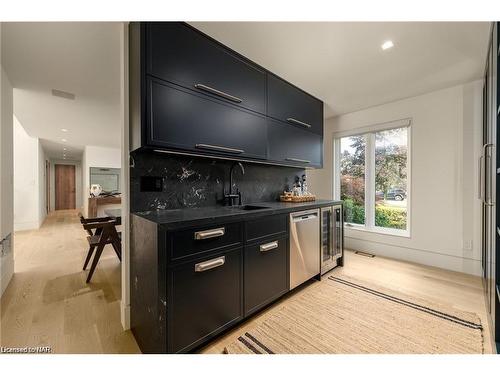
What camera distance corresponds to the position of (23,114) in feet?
12.2

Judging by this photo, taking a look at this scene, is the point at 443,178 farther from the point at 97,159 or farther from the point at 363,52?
the point at 97,159

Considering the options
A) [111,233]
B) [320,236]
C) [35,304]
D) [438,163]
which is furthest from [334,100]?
[35,304]

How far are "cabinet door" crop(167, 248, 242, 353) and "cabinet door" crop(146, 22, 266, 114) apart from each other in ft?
4.26

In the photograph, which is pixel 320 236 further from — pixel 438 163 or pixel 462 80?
pixel 462 80

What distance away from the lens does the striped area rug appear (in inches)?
55.9

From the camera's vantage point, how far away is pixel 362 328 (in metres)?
1.62

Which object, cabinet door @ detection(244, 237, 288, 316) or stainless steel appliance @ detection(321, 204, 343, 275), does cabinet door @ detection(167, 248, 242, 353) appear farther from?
stainless steel appliance @ detection(321, 204, 343, 275)

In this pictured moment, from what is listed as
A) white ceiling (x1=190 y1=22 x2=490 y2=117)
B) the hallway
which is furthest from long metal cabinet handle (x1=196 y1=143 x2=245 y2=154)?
the hallway

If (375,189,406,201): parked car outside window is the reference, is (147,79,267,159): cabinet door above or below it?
above

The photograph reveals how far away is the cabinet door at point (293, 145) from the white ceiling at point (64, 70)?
1656 mm

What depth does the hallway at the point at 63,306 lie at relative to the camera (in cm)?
150

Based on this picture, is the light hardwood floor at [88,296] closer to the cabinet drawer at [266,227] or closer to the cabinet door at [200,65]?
the cabinet drawer at [266,227]

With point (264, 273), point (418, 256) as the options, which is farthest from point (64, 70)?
point (418, 256)

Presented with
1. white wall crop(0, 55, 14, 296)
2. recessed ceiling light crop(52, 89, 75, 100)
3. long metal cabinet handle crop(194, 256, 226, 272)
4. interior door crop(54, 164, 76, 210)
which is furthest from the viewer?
interior door crop(54, 164, 76, 210)
